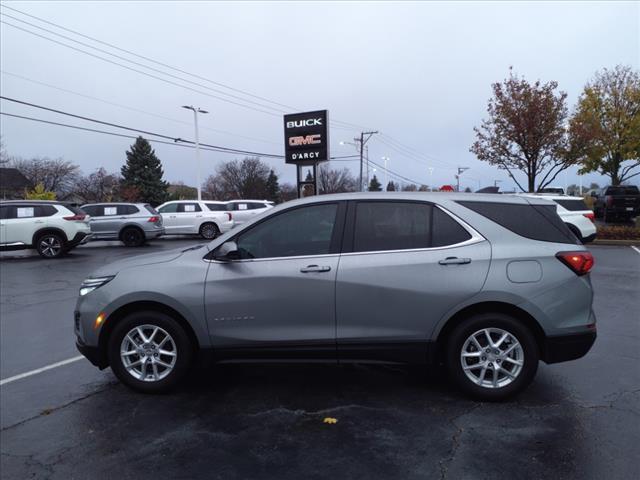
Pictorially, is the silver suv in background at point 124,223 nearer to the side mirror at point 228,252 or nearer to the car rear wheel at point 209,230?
the car rear wheel at point 209,230

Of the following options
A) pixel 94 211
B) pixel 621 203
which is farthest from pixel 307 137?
pixel 621 203

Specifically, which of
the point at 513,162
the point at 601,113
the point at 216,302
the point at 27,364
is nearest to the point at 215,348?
the point at 216,302

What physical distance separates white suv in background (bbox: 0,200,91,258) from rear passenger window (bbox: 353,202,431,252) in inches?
518

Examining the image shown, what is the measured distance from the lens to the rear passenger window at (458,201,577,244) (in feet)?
12.4

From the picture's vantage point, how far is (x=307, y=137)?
2244cm

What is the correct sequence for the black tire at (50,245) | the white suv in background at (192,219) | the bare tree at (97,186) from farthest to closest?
the bare tree at (97,186) < the white suv in background at (192,219) < the black tire at (50,245)

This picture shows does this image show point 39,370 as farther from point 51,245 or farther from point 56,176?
point 56,176

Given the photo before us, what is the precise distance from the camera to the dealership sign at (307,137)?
2206cm

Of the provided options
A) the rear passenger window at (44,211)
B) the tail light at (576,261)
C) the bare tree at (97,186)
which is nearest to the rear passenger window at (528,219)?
the tail light at (576,261)

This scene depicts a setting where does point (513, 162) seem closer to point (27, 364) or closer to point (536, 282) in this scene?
point (536, 282)

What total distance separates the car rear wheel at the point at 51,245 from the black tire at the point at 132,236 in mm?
3209

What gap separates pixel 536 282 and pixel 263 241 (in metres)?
2.25

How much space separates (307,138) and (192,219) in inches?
269

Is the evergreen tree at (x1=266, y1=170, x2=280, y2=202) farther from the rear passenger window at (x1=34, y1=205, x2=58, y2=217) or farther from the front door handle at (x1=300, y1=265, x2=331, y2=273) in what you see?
the front door handle at (x1=300, y1=265, x2=331, y2=273)
